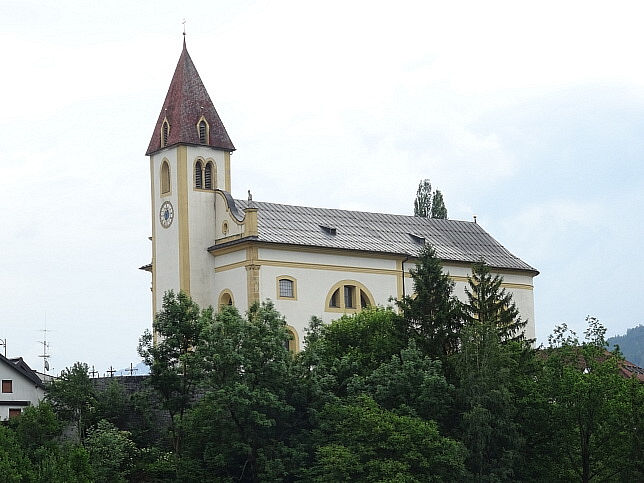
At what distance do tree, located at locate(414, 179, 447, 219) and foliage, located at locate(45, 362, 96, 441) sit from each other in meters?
41.3

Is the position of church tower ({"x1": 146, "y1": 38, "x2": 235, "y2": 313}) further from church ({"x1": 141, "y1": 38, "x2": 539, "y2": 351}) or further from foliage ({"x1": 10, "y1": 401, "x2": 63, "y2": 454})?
foliage ({"x1": 10, "y1": 401, "x2": 63, "y2": 454})

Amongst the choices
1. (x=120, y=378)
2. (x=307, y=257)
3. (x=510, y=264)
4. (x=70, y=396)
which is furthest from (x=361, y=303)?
(x=70, y=396)

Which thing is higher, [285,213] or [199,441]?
[285,213]

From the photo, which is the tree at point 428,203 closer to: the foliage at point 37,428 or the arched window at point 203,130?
the arched window at point 203,130

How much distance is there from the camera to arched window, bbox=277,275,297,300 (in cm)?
7688

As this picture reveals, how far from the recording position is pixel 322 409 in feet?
188

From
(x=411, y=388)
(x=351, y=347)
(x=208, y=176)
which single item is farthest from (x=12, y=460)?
(x=208, y=176)

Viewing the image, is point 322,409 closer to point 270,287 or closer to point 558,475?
point 558,475

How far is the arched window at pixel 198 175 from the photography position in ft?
263

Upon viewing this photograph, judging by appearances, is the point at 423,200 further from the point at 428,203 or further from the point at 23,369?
the point at 23,369

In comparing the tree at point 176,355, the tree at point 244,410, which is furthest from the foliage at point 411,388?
the tree at point 176,355

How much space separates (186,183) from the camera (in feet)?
261

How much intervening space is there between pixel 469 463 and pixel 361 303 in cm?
2606

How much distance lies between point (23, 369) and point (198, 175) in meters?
17.7
